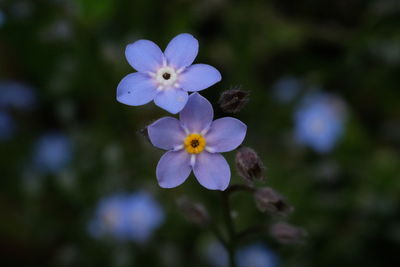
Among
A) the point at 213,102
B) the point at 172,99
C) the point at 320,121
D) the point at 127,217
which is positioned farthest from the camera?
the point at 320,121

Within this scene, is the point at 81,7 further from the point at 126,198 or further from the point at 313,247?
the point at 313,247

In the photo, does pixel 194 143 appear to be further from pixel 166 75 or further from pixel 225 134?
pixel 166 75

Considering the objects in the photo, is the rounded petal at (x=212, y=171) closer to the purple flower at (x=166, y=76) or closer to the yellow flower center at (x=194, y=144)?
the yellow flower center at (x=194, y=144)

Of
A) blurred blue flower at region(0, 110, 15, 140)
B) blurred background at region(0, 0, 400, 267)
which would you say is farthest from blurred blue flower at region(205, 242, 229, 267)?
blurred blue flower at region(0, 110, 15, 140)

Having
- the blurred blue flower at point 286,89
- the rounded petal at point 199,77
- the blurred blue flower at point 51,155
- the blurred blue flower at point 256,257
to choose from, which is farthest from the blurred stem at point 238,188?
the blurred blue flower at point 286,89

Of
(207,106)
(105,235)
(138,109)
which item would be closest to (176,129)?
(207,106)

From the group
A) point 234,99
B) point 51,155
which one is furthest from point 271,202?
point 51,155
